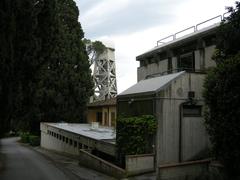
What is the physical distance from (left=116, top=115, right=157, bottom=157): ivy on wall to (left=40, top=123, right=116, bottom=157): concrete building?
8.52 feet

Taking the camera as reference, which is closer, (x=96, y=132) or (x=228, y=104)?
(x=228, y=104)

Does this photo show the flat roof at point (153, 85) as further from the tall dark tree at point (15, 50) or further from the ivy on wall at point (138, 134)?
the tall dark tree at point (15, 50)

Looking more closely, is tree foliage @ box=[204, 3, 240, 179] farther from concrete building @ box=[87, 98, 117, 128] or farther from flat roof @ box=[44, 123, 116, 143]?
concrete building @ box=[87, 98, 117, 128]

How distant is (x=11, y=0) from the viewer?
15.3 meters

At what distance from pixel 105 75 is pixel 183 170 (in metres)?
62.0

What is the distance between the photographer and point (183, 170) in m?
18.7

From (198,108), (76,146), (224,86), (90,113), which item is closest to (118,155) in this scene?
(198,108)

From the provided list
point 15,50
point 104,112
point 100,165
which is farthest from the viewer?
point 104,112

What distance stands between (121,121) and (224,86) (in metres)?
7.93

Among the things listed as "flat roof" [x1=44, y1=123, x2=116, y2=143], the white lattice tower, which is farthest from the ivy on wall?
the white lattice tower

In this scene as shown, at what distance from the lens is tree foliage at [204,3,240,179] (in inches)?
599

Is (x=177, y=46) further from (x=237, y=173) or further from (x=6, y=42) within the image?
(x=6, y=42)

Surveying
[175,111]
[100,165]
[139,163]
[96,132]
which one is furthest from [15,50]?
[96,132]

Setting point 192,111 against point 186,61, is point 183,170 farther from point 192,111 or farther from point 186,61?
point 186,61
